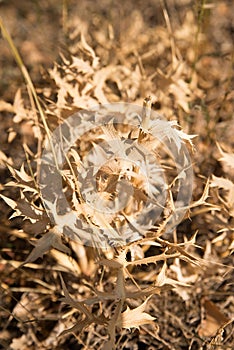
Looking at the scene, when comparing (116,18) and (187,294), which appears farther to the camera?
(116,18)

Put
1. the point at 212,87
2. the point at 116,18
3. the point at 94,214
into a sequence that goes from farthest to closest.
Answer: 1. the point at 116,18
2. the point at 212,87
3. the point at 94,214

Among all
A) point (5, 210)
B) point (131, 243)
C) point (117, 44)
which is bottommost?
point (5, 210)

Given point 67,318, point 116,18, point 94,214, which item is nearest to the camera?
point 94,214

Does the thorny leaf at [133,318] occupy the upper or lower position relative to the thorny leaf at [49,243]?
lower

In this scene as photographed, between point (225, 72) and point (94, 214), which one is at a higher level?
point (94, 214)

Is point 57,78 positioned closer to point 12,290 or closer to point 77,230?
point 77,230

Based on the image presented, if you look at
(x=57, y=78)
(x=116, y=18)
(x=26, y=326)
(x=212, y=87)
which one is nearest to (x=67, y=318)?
(x=26, y=326)

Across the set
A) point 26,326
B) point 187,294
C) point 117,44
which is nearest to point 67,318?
point 26,326

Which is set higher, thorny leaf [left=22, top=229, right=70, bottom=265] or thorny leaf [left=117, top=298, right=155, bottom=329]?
thorny leaf [left=22, top=229, right=70, bottom=265]

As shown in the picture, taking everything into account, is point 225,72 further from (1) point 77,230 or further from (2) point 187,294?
(1) point 77,230
